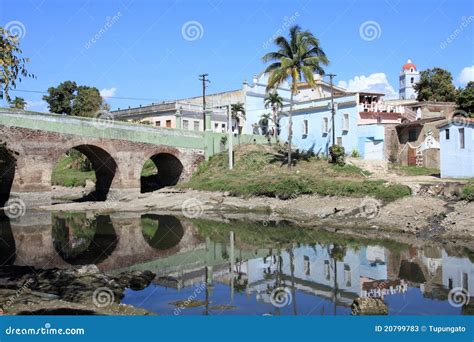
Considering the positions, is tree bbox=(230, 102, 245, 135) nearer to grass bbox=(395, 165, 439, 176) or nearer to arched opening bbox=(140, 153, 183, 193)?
arched opening bbox=(140, 153, 183, 193)

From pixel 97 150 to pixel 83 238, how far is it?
14.7m

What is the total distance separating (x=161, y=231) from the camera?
84.9 ft

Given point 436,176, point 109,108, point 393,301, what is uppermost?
point 109,108

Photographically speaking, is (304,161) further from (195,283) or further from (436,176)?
(195,283)

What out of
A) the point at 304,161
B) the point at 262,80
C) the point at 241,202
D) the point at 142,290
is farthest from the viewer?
the point at 262,80

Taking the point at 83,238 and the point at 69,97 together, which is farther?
the point at 69,97

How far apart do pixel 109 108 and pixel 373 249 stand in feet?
147

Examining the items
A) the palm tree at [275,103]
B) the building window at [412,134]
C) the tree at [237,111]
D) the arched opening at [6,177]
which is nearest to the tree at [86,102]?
the tree at [237,111]

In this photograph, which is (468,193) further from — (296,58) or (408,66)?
(408,66)

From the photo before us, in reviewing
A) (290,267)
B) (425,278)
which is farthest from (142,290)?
(425,278)

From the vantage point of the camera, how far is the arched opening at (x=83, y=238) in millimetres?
19047

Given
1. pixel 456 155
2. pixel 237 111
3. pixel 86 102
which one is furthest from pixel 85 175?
pixel 456 155

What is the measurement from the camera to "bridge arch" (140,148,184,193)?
4184 cm

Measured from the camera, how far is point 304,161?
38.4 meters
